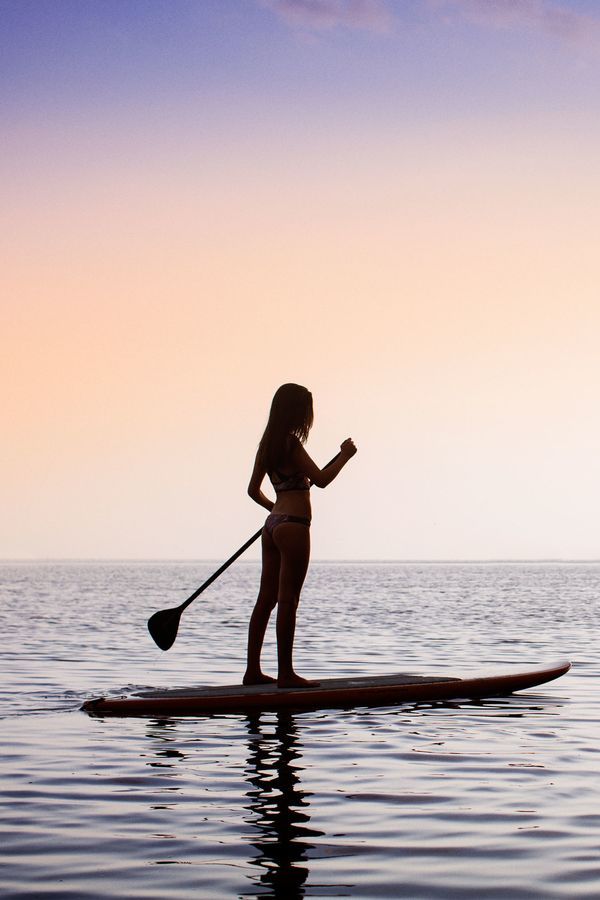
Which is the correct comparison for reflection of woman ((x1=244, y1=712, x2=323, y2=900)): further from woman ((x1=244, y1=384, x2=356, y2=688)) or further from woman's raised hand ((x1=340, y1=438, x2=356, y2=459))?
woman's raised hand ((x1=340, y1=438, x2=356, y2=459))

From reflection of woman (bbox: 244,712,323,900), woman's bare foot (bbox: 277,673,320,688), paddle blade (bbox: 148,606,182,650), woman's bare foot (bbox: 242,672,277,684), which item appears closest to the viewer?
reflection of woman (bbox: 244,712,323,900)

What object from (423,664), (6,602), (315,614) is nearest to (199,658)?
(423,664)

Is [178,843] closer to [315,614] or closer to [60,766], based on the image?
[60,766]

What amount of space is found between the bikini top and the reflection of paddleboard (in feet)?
4.96

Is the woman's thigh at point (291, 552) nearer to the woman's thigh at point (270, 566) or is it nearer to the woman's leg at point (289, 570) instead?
the woman's leg at point (289, 570)

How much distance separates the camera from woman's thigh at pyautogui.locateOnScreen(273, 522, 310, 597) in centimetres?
890

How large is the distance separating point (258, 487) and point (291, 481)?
434mm

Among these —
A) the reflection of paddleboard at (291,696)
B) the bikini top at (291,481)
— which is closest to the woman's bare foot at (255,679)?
the reflection of paddleboard at (291,696)

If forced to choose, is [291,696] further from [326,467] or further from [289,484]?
[326,467]

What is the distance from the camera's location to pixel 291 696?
28.9 ft

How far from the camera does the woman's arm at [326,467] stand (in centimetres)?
876

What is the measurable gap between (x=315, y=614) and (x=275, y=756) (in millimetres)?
21223

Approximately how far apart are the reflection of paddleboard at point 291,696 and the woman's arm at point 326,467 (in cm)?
160

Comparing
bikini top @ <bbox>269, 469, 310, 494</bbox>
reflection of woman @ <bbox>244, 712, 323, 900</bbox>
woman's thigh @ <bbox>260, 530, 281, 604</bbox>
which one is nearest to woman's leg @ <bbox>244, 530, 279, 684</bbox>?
woman's thigh @ <bbox>260, 530, 281, 604</bbox>
